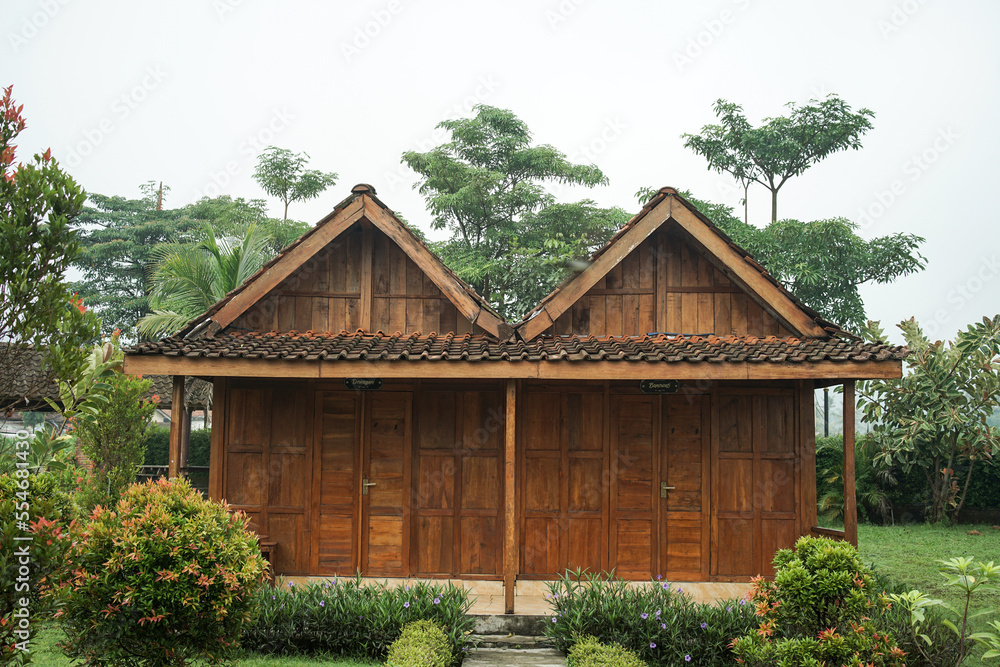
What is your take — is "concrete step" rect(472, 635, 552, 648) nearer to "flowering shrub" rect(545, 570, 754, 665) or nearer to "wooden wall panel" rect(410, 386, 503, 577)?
"flowering shrub" rect(545, 570, 754, 665)

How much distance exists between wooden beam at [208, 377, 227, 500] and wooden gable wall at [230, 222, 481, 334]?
0.99m

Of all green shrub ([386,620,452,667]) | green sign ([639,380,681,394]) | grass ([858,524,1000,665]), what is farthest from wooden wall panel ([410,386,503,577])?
grass ([858,524,1000,665])

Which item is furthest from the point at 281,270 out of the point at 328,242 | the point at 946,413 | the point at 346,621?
the point at 946,413

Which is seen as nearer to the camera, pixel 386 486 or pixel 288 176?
pixel 386 486

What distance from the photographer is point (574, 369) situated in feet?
26.2

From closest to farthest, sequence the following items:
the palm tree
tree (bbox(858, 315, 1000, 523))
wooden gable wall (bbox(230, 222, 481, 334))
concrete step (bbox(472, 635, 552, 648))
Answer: concrete step (bbox(472, 635, 552, 648))
wooden gable wall (bbox(230, 222, 481, 334))
tree (bbox(858, 315, 1000, 523))
the palm tree

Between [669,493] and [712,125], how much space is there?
63.8ft

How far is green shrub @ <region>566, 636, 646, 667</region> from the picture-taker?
6434mm

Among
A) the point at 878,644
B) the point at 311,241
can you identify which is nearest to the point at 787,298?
the point at 878,644

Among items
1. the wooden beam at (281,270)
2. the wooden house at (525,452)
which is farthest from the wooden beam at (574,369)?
the wooden beam at (281,270)

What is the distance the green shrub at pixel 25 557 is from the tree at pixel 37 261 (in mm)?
665

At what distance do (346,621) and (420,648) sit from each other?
1134 mm

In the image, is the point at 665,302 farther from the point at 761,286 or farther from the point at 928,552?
the point at 928,552

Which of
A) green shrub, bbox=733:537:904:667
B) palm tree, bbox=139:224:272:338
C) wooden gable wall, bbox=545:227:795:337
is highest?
palm tree, bbox=139:224:272:338
